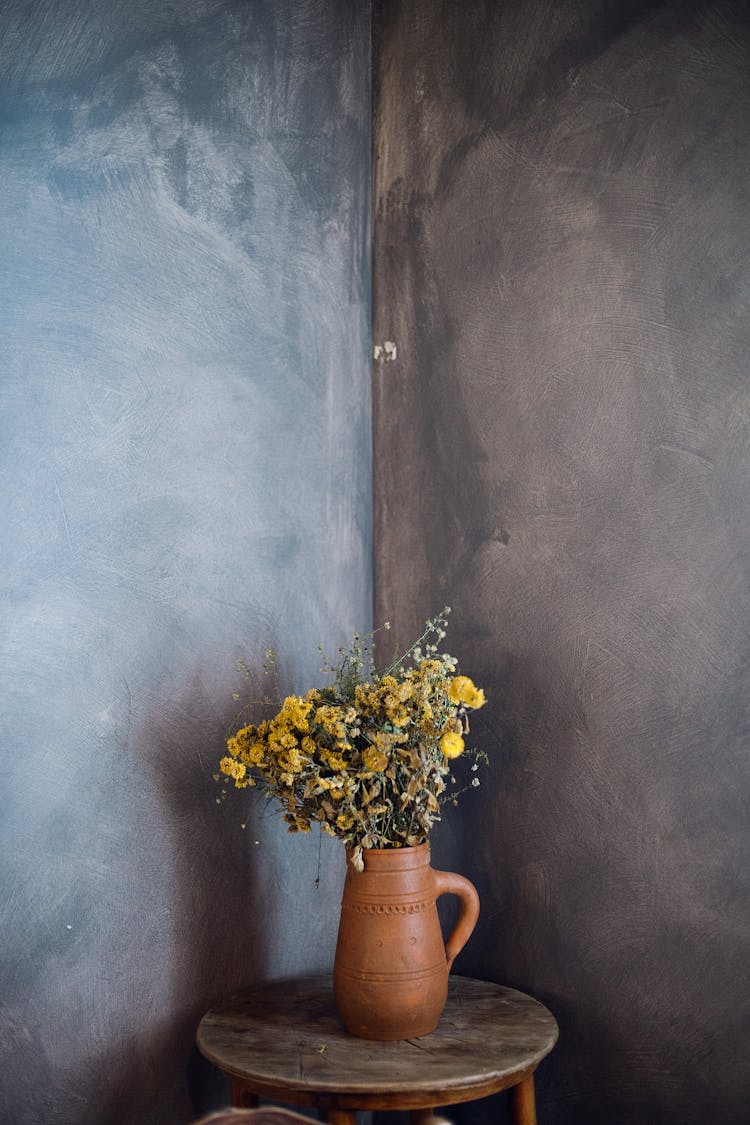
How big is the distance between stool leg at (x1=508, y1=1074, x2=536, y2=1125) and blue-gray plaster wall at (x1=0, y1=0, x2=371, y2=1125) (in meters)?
0.51

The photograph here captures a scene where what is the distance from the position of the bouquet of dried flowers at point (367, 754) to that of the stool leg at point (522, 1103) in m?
0.44

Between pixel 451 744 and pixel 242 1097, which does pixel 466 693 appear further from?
pixel 242 1097

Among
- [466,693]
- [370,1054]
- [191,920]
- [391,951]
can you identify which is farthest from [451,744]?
[191,920]

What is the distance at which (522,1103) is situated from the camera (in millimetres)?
1635

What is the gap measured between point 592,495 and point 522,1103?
1061mm

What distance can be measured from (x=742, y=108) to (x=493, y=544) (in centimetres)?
88

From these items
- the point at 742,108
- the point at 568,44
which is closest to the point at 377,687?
the point at 742,108

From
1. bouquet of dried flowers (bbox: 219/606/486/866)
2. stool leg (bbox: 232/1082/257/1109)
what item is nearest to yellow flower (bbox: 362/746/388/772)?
bouquet of dried flowers (bbox: 219/606/486/866)

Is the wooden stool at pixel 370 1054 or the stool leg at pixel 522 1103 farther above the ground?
the wooden stool at pixel 370 1054

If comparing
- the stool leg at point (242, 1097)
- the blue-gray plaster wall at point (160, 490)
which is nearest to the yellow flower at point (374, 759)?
the blue-gray plaster wall at point (160, 490)

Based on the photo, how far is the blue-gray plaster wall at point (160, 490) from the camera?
1.61 metres

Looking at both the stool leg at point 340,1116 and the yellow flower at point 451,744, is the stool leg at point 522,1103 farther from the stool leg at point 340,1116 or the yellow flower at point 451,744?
the yellow flower at point 451,744

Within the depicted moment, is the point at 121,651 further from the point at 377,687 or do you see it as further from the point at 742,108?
the point at 742,108

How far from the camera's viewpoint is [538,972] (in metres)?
1.82
